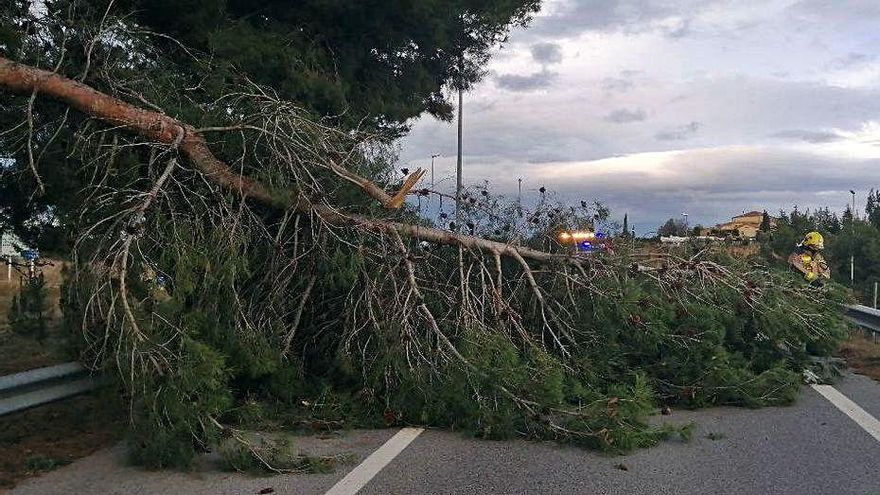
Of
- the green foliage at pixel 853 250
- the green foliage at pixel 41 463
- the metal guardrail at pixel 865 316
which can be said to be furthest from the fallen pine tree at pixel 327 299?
the green foliage at pixel 853 250

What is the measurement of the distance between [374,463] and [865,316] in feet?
24.7

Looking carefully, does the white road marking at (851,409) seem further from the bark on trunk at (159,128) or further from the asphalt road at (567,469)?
the bark on trunk at (159,128)

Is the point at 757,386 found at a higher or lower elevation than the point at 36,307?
lower

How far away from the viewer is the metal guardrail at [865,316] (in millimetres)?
10555

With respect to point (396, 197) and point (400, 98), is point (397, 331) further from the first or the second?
point (400, 98)

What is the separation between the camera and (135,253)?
6777mm

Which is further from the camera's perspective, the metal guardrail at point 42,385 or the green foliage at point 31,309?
the green foliage at point 31,309

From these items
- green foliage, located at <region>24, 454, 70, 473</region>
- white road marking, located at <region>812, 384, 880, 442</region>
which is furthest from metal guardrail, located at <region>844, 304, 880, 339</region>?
green foliage, located at <region>24, 454, 70, 473</region>

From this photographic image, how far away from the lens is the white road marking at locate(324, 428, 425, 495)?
5504mm

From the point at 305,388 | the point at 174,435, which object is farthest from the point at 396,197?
the point at 174,435

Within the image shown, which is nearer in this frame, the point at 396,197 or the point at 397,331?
the point at 397,331

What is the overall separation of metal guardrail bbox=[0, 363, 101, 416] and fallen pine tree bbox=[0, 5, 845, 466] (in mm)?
159

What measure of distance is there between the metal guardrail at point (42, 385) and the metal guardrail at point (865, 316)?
8330 mm

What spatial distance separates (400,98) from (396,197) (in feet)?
18.2
